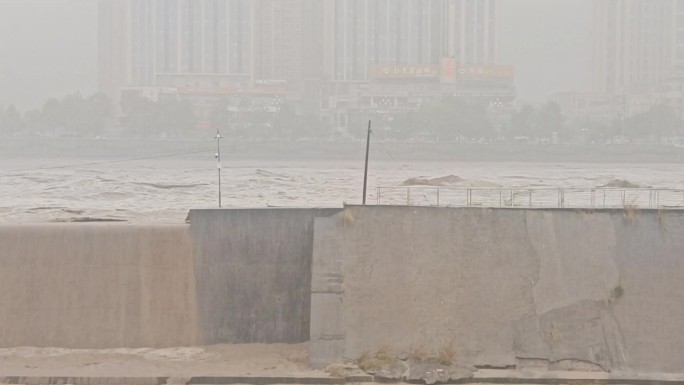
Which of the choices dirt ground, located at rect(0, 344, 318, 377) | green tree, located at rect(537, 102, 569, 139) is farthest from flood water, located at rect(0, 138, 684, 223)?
green tree, located at rect(537, 102, 569, 139)

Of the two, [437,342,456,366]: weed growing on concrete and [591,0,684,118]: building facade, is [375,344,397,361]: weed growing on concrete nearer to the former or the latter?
[437,342,456,366]: weed growing on concrete

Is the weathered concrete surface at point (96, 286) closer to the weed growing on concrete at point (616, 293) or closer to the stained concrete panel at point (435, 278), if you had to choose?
the stained concrete panel at point (435, 278)

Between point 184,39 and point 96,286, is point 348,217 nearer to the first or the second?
point 96,286

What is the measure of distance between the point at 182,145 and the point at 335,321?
70.0 meters

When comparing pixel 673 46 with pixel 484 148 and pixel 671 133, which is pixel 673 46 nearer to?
pixel 671 133

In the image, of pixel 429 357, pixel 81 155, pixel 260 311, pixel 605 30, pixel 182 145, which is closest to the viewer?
pixel 429 357

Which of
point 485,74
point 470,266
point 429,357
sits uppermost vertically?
point 485,74

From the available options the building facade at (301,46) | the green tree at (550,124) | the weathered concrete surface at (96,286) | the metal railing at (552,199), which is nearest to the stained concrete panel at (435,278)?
the metal railing at (552,199)

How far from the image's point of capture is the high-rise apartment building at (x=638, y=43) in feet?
340

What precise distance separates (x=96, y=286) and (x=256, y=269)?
6.96 ft

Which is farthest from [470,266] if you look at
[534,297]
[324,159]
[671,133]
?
[671,133]

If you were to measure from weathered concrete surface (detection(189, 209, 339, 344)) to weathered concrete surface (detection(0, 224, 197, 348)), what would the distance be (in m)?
0.28

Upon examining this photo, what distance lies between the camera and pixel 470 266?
12805 millimetres

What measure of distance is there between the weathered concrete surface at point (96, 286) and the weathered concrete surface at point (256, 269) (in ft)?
0.92
